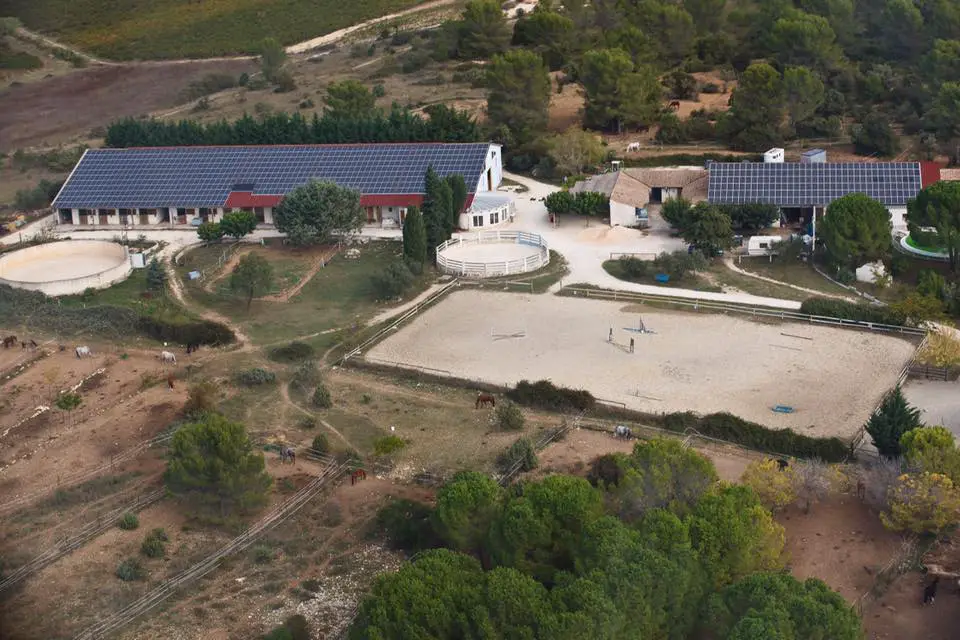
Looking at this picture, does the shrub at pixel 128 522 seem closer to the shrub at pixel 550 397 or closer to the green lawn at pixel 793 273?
the shrub at pixel 550 397

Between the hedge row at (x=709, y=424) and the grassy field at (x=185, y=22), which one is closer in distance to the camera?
the hedge row at (x=709, y=424)

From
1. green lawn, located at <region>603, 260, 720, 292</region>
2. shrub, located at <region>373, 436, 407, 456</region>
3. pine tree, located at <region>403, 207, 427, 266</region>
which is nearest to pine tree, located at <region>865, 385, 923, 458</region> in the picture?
shrub, located at <region>373, 436, 407, 456</region>

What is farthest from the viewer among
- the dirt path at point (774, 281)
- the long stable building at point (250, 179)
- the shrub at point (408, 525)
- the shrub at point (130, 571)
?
the long stable building at point (250, 179)

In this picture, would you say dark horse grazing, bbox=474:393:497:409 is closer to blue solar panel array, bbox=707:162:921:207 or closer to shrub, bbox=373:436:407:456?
shrub, bbox=373:436:407:456

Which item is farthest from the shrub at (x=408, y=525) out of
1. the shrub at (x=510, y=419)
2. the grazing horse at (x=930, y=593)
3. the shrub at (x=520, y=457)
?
the grazing horse at (x=930, y=593)

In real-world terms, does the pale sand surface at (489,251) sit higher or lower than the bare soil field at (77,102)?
lower

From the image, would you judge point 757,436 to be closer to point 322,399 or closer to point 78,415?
point 322,399

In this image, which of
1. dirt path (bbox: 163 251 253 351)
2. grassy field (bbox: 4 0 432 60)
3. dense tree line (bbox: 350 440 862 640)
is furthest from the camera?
grassy field (bbox: 4 0 432 60)
